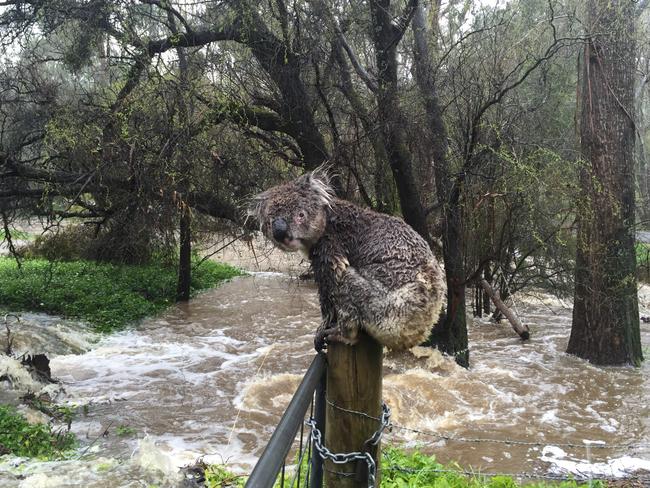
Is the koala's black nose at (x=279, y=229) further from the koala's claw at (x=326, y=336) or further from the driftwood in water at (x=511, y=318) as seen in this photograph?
the driftwood in water at (x=511, y=318)

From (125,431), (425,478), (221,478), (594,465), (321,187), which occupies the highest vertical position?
(321,187)

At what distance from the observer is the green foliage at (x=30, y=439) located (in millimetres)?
5301

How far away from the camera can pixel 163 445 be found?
608cm

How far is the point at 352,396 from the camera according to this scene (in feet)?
6.46

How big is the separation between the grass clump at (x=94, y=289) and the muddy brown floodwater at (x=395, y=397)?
44.9 inches

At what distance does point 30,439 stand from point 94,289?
29.0 ft

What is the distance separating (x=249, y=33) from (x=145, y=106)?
179 cm

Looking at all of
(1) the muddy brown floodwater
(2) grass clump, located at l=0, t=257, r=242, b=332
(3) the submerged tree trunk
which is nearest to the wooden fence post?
(1) the muddy brown floodwater

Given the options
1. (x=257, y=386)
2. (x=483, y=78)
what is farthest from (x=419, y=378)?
(x=483, y=78)

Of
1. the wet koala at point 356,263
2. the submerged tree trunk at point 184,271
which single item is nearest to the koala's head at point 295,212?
the wet koala at point 356,263

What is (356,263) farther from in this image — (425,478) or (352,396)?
(425,478)

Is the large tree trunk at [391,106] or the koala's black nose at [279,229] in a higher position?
the large tree trunk at [391,106]

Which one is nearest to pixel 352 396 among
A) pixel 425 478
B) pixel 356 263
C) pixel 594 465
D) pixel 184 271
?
pixel 356 263

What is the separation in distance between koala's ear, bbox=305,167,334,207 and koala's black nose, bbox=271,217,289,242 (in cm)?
21
